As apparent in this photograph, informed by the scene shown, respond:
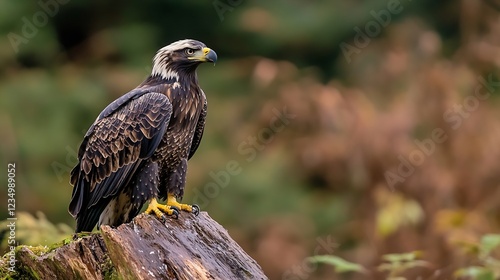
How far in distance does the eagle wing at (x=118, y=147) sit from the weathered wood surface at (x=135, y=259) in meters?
1.09

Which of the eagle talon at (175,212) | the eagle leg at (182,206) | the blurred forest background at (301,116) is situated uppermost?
the blurred forest background at (301,116)

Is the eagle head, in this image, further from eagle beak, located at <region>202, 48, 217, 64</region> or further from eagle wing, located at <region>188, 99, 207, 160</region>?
eagle wing, located at <region>188, 99, 207, 160</region>

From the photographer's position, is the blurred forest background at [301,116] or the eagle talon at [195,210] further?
the blurred forest background at [301,116]

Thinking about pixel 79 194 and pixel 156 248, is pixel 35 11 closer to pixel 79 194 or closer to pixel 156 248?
pixel 79 194

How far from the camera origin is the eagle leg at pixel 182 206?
224 inches

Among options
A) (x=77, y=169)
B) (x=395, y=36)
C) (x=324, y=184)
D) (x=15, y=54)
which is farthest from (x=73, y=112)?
(x=77, y=169)

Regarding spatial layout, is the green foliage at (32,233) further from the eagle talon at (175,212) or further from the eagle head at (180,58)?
the eagle head at (180,58)

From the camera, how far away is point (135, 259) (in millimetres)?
4707

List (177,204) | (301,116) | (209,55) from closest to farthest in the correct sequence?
1. (177,204)
2. (209,55)
3. (301,116)

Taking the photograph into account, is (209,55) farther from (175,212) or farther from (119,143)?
(175,212)

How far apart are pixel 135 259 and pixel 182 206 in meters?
1.16

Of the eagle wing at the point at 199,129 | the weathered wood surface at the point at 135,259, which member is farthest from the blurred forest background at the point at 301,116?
the weathered wood surface at the point at 135,259

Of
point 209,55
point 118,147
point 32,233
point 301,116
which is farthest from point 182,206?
point 301,116

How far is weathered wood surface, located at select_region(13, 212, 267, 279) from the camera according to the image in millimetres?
4715
